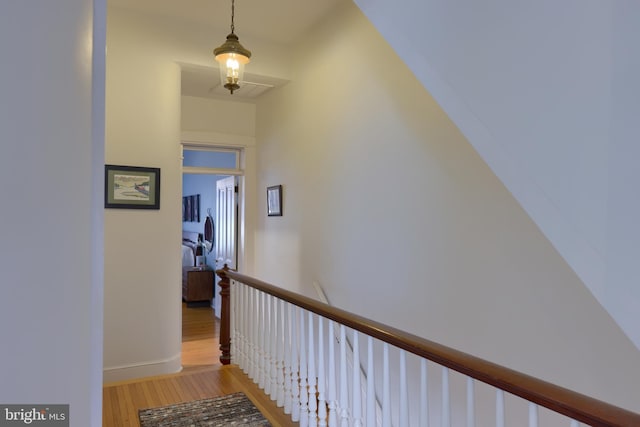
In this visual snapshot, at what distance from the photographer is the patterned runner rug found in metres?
2.54

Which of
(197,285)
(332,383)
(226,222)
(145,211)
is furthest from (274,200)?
(197,285)

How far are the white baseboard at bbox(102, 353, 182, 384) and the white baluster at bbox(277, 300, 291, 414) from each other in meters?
1.51

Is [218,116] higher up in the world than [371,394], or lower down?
higher up

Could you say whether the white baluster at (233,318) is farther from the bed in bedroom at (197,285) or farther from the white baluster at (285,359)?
the bed in bedroom at (197,285)

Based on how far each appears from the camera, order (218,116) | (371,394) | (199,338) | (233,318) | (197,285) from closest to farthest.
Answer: (371,394)
(233,318)
(218,116)
(199,338)
(197,285)

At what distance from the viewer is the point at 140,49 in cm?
362

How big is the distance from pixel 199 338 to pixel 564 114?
4.78m

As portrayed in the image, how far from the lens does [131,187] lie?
360 cm

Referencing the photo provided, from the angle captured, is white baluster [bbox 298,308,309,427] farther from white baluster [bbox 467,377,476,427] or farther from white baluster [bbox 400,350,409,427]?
white baluster [bbox 467,377,476,427]

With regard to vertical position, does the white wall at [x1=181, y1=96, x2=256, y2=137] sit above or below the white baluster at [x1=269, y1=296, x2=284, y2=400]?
above

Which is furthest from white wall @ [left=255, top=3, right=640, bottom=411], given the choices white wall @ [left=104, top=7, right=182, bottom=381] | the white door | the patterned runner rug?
white wall @ [left=104, top=7, right=182, bottom=381]

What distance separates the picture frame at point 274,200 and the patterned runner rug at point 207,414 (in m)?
2.17

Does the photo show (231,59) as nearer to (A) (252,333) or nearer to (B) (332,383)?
(A) (252,333)

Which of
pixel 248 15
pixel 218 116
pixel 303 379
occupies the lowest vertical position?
pixel 303 379
